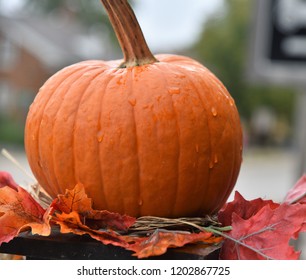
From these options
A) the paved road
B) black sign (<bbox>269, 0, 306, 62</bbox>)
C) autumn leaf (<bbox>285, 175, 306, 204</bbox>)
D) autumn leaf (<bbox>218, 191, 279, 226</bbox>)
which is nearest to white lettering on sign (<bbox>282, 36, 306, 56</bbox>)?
black sign (<bbox>269, 0, 306, 62</bbox>)

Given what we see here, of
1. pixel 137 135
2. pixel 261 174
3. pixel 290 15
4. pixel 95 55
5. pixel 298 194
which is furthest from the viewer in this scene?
pixel 95 55

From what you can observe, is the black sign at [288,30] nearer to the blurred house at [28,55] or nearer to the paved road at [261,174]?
the paved road at [261,174]

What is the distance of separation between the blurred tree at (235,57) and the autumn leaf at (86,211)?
28630 millimetres

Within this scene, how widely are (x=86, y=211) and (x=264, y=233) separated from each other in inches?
12.6

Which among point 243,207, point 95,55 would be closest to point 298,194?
point 243,207

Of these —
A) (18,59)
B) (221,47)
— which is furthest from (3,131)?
(221,47)

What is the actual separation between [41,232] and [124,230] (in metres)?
0.16

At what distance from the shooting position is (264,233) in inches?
41.8

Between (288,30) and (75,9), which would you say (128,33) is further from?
(75,9)

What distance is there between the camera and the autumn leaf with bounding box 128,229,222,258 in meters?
1.02

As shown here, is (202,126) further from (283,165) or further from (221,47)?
(221,47)

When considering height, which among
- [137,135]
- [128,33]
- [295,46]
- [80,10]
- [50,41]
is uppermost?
[128,33]

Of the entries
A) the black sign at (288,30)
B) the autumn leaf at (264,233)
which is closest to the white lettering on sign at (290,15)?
the black sign at (288,30)

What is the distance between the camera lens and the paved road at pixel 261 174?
12.4m
